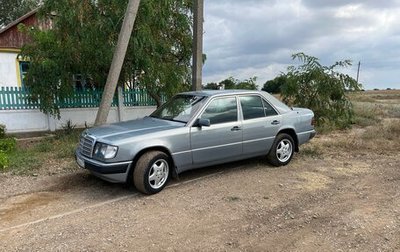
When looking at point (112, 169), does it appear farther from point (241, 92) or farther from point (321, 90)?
point (321, 90)

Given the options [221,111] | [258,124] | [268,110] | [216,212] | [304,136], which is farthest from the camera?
[304,136]

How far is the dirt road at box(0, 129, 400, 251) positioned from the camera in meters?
3.97

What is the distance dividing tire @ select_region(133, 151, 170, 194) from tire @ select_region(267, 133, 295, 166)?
7.84ft

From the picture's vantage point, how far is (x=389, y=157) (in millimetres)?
8180

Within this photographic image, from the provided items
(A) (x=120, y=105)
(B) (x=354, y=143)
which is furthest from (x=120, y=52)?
(B) (x=354, y=143)

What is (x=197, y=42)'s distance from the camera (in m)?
9.62

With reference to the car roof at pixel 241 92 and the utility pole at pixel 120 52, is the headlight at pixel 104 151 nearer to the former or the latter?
the car roof at pixel 241 92

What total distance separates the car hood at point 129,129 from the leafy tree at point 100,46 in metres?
4.56

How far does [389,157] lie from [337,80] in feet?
14.6

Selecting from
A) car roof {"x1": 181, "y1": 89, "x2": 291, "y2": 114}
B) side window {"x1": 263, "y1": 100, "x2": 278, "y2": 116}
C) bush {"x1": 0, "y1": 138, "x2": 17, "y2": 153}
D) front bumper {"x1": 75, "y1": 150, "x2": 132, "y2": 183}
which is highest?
car roof {"x1": 181, "y1": 89, "x2": 291, "y2": 114}

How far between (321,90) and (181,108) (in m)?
7.11

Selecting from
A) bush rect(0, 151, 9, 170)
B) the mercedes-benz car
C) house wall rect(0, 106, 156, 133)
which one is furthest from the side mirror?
house wall rect(0, 106, 156, 133)

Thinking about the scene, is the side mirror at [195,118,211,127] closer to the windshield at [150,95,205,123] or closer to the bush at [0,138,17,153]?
the windshield at [150,95,205,123]

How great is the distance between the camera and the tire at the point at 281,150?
23.1 feet
